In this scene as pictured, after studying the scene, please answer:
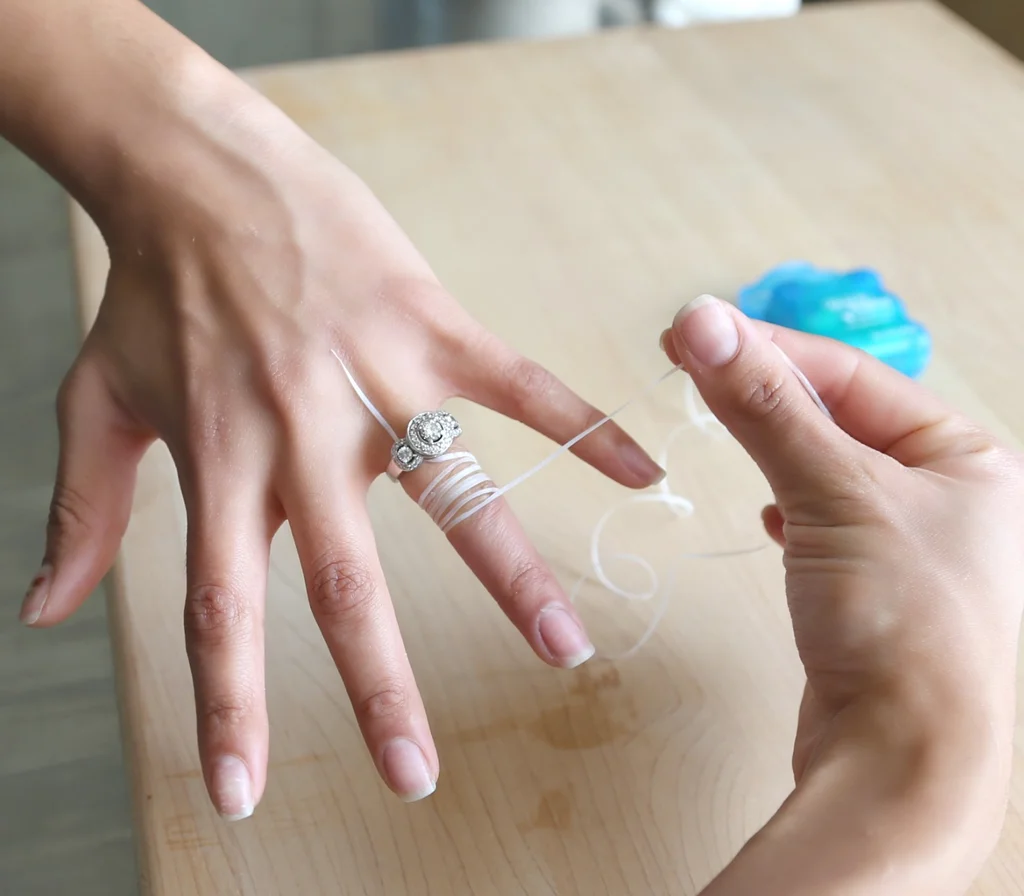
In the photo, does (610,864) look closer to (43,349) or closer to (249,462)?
(249,462)

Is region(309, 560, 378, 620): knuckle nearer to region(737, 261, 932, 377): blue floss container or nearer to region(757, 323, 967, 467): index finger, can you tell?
region(757, 323, 967, 467): index finger

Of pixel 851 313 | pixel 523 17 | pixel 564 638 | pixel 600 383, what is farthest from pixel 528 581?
pixel 523 17

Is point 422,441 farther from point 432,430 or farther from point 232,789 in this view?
point 232,789

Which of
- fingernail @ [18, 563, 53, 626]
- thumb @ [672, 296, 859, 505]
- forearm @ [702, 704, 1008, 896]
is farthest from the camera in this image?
fingernail @ [18, 563, 53, 626]

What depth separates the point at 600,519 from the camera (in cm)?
71

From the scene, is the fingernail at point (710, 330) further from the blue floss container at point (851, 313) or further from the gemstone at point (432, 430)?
the blue floss container at point (851, 313)

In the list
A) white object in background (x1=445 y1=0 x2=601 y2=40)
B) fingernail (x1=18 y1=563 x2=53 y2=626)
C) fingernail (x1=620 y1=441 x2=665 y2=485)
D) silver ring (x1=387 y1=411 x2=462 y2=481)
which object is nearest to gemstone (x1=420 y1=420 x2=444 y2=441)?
silver ring (x1=387 y1=411 x2=462 y2=481)

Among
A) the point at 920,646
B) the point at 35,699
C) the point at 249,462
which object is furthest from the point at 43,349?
the point at 920,646

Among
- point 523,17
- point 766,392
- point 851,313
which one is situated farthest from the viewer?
point 523,17

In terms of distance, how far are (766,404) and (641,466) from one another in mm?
144

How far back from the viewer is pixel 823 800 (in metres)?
0.45

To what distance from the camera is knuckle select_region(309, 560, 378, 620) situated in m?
0.57

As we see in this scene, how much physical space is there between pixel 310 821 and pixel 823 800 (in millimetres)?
268

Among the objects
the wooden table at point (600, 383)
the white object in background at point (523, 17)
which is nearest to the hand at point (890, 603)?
the wooden table at point (600, 383)
